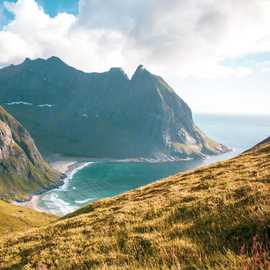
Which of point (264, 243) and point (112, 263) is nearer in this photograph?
point (264, 243)

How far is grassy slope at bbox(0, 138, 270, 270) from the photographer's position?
1134cm

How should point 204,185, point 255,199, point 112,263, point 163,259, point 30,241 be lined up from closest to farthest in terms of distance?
point 163,259
point 112,263
point 255,199
point 30,241
point 204,185

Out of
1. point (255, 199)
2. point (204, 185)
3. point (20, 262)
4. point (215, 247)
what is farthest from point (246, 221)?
point (204, 185)

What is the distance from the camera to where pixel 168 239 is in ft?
47.1

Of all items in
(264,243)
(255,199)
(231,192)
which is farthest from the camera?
(231,192)

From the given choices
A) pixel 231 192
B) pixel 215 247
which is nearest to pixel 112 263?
pixel 215 247

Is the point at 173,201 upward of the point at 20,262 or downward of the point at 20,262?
upward

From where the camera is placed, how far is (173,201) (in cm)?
2206

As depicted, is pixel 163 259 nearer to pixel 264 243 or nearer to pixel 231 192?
pixel 264 243

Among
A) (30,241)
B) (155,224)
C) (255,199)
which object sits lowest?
(30,241)

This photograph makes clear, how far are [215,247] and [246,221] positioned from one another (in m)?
2.01

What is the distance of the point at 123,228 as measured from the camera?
59.4 ft

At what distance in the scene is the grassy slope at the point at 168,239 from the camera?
11.3m

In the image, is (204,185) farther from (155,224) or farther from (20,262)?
(20,262)
